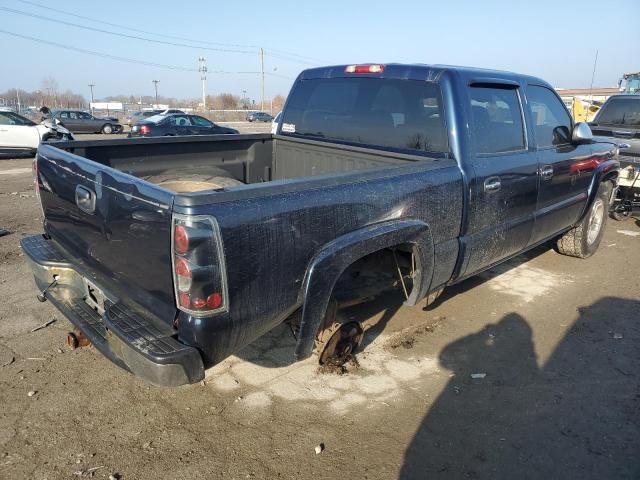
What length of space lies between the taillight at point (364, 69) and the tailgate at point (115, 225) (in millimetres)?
2245

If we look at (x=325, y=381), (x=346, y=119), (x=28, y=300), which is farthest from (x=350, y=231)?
(x=28, y=300)

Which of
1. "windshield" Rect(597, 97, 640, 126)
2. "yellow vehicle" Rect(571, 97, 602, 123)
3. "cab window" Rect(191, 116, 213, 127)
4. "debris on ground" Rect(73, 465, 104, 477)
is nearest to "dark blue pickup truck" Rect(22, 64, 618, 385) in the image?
"debris on ground" Rect(73, 465, 104, 477)

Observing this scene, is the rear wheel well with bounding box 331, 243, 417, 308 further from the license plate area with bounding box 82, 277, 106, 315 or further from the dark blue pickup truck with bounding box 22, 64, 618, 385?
the license plate area with bounding box 82, 277, 106, 315

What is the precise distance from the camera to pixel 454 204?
323 centimetres

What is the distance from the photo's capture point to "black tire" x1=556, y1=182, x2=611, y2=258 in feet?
18.3

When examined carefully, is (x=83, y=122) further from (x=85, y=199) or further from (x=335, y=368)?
(x=335, y=368)

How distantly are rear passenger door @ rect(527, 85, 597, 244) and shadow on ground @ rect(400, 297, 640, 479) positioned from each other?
1.04 metres

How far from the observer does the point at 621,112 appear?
8508 millimetres

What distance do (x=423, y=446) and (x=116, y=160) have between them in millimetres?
2868

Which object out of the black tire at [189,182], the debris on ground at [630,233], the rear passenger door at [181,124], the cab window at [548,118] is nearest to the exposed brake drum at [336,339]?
the black tire at [189,182]

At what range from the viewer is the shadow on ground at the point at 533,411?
252 cm

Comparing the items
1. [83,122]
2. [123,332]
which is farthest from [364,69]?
[83,122]

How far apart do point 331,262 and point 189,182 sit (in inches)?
63.7

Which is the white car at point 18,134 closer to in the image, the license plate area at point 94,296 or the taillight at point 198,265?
the license plate area at point 94,296
